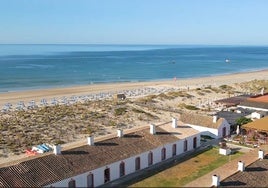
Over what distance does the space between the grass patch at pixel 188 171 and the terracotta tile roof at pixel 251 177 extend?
9.70 ft

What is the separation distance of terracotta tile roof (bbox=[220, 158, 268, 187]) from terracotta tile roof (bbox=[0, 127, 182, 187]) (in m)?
7.71

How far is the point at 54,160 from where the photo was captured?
22.9 meters

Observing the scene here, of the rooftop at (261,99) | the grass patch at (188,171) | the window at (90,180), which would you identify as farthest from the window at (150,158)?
the rooftop at (261,99)

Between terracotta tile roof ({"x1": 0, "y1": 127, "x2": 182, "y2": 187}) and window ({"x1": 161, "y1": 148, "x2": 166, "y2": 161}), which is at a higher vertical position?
terracotta tile roof ({"x1": 0, "y1": 127, "x2": 182, "y2": 187})

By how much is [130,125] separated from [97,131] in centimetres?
436

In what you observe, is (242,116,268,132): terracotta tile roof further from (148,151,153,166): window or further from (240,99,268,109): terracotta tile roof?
(148,151,153,166): window

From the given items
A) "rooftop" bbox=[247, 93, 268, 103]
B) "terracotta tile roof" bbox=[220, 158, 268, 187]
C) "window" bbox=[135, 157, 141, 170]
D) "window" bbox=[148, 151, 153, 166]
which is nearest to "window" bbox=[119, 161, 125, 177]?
"window" bbox=[135, 157, 141, 170]

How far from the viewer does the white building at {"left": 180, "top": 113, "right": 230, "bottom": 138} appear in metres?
35.1

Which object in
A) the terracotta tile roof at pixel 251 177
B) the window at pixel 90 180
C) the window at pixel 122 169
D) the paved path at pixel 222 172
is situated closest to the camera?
the paved path at pixel 222 172

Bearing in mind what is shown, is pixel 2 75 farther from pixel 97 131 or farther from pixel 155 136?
pixel 155 136

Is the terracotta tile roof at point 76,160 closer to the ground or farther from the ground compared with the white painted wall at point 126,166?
farther from the ground

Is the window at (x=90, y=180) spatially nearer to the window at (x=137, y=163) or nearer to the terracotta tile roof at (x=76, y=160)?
the terracotta tile roof at (x=76, y=160)

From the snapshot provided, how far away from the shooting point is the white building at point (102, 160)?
21.1 metres

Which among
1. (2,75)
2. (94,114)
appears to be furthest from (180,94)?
(2,75)
